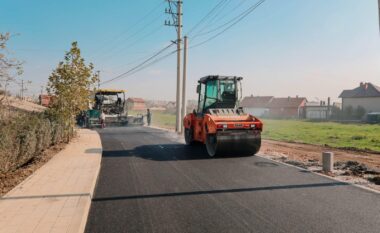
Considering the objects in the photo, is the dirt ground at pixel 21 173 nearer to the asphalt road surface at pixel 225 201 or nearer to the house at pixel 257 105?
the asphalt road surface at pixel 225 201

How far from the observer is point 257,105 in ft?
281

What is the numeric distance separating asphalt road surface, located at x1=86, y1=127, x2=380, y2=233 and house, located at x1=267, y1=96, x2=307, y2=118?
220ft

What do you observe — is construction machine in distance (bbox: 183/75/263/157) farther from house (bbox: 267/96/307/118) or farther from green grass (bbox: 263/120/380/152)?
house (bbox: 267/96/307/118)

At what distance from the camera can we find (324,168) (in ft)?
33.3

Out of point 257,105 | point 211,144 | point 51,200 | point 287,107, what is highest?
point 257,105

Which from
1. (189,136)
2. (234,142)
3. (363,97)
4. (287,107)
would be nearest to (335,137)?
(189,136)

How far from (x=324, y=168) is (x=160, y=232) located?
21.9 ft

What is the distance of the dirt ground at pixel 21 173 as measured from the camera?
7.95 metres

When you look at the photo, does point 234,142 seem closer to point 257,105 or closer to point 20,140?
point 20,140

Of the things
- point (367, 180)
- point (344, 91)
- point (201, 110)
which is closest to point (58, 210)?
point (367, 180)

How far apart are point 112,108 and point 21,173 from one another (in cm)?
2118

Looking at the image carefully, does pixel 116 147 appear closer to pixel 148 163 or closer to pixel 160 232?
pixel 148 163

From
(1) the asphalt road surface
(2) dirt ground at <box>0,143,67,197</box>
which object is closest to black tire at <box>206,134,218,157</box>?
(1) the asphalt road surface

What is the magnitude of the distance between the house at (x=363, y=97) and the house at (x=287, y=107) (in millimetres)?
9467
